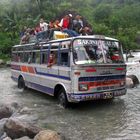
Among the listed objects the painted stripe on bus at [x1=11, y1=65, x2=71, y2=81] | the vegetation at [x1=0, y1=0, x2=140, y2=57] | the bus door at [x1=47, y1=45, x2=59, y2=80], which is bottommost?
the painted stripe on bus at [x1=11, y1=65, x2=71, y2=81]

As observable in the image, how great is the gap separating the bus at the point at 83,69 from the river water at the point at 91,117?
54 cm

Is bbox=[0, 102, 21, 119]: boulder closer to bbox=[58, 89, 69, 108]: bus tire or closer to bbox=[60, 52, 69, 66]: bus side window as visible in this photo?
bbox=[58, 89, 69, 108]: bus tire

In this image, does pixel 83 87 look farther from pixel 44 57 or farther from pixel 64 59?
pixel 44 57

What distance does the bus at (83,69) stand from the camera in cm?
1188

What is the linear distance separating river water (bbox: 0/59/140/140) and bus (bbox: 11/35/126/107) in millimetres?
536

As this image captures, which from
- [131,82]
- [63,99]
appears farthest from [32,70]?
[131,82]

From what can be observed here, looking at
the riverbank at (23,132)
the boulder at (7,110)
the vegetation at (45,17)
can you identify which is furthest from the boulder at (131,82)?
the vegetation at (45,17)

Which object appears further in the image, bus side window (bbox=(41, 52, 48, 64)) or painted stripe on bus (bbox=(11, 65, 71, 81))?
bus side window (bbox=(41, 52, 48, 64))

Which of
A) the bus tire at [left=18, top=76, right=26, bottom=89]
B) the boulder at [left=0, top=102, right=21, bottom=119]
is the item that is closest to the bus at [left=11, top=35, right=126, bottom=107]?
the boulder at [left=0, top=102, right=21, bottom=119]

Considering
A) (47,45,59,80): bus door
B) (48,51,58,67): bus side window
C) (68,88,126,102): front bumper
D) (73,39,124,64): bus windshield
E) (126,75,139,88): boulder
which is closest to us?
(68,88,126,102): front bumper

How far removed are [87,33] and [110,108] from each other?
11.7 ft

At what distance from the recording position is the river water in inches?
388

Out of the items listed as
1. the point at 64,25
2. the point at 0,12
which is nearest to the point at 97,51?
the point at 64,25

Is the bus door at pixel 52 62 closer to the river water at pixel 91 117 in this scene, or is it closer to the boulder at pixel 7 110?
the river water at pixel 91 117
